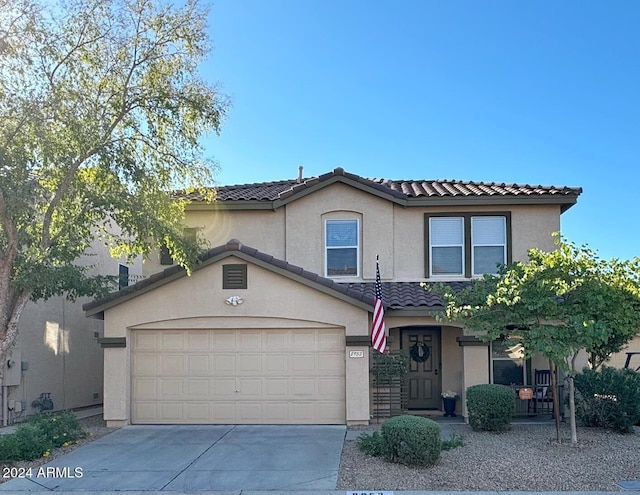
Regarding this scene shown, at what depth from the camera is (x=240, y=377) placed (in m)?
14.5

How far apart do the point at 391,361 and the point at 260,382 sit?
2.94 meters

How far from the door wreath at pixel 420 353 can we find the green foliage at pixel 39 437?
8092 mm

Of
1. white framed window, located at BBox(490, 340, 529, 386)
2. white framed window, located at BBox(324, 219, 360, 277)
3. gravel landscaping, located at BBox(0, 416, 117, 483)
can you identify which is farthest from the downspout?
white framed window, located at BBox(490, 340, 529, 386)

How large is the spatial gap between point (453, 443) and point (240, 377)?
17.1ft

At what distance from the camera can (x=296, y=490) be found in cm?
897

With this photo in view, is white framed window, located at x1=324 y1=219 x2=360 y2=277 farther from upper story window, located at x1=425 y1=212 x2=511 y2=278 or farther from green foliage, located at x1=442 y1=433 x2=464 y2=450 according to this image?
green foliage, located at x1=442 y1=433 x2=464 y2=450

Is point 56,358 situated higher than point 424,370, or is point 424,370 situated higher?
point 56,358

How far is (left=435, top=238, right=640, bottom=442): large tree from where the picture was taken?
10883 millimetres

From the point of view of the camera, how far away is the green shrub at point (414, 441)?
9.81 metres

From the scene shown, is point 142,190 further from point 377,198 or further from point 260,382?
point 377,198

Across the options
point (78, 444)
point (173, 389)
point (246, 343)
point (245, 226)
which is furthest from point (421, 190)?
point (78, 444)

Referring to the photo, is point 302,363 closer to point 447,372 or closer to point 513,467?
point 447,372

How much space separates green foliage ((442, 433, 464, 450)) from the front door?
4499 mm

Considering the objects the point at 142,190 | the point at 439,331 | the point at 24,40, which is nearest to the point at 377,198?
the point at 439,331
